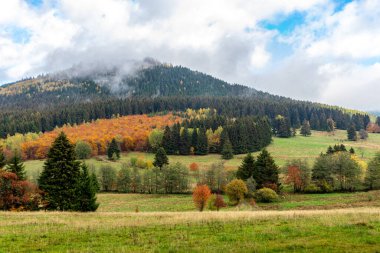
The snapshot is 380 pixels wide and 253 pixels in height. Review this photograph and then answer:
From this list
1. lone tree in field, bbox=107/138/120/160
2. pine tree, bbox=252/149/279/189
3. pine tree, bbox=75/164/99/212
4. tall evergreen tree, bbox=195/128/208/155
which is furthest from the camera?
tall evergreen tree, bbox=195/128/208/155

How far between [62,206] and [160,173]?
57.8 m

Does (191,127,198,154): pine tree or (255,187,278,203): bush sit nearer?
(255,187,278,203): bush

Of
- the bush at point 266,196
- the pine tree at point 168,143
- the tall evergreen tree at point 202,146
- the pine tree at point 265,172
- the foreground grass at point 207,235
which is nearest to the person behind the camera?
the foreground grass at point 207,235

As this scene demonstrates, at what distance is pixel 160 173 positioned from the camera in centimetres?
10012

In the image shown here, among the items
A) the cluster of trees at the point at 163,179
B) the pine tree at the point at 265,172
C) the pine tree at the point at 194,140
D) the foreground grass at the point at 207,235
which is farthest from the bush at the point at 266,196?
the pine tree at the point at 194,140

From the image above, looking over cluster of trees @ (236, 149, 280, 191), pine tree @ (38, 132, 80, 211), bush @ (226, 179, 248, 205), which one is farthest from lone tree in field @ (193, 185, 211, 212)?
pine tree @ (38, 132, 80, 211)

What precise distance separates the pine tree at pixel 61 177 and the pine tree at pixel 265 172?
1952 inches

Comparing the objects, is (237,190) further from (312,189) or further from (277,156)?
(277,156)

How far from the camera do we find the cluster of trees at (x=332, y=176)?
83625 mm

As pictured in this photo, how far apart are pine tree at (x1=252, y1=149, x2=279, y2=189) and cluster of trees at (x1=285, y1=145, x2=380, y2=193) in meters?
7.09

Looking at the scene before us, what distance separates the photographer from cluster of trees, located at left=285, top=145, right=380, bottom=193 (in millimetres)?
83625

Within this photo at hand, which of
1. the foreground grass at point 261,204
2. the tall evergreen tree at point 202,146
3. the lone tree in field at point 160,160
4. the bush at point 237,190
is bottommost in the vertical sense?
the foreground grass at point 261,204

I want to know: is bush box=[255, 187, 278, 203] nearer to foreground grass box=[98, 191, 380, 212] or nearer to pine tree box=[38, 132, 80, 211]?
foreground grass box=[98, 191, 380, 212]

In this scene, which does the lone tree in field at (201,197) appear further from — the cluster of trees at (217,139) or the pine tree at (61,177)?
the cluster of trees at (217,139)
